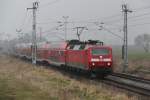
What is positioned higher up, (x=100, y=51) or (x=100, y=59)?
(x=100, y=51)

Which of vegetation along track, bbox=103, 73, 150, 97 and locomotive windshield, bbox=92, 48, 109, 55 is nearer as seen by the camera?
vegetation along track, bbox=103, 73, 150, 97

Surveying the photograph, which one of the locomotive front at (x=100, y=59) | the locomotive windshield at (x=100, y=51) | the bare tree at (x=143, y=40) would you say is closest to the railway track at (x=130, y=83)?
the locomotive front at (x=100, y=59)

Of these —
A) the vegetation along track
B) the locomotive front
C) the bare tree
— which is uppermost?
the bare tree

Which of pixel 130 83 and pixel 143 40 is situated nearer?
pixel 130 83

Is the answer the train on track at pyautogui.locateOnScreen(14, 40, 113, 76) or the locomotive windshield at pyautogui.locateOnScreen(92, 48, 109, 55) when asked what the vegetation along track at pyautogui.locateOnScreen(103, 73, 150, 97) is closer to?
the train on track at pyautogui.locateOnScreen(14, 40, 113, 76)

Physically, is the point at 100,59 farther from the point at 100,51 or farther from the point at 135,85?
the point at 135,85

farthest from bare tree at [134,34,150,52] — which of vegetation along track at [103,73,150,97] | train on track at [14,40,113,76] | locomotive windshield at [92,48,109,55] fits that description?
vegetation along track at [103,73,150,97]

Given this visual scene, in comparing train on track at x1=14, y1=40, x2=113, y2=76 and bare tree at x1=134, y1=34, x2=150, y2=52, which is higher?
bare tree at x1=134, y1=34, x2=150, y2=52

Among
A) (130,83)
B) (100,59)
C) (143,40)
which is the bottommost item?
(130,83)

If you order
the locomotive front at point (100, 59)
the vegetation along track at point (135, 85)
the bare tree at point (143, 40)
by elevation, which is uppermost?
the bare tree at point (143, 40)

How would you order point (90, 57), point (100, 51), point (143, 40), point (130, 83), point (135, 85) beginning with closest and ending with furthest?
point (135, 85) < point (130, 83) < point (90, 57) < point (100, 51) < point (143, 40)

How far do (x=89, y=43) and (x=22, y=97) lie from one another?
54.3 feet

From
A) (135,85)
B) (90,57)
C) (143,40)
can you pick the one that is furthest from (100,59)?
(143,40)

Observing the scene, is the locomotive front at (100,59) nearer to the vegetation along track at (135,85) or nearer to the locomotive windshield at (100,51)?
the locomotive windshield at (100,51)
